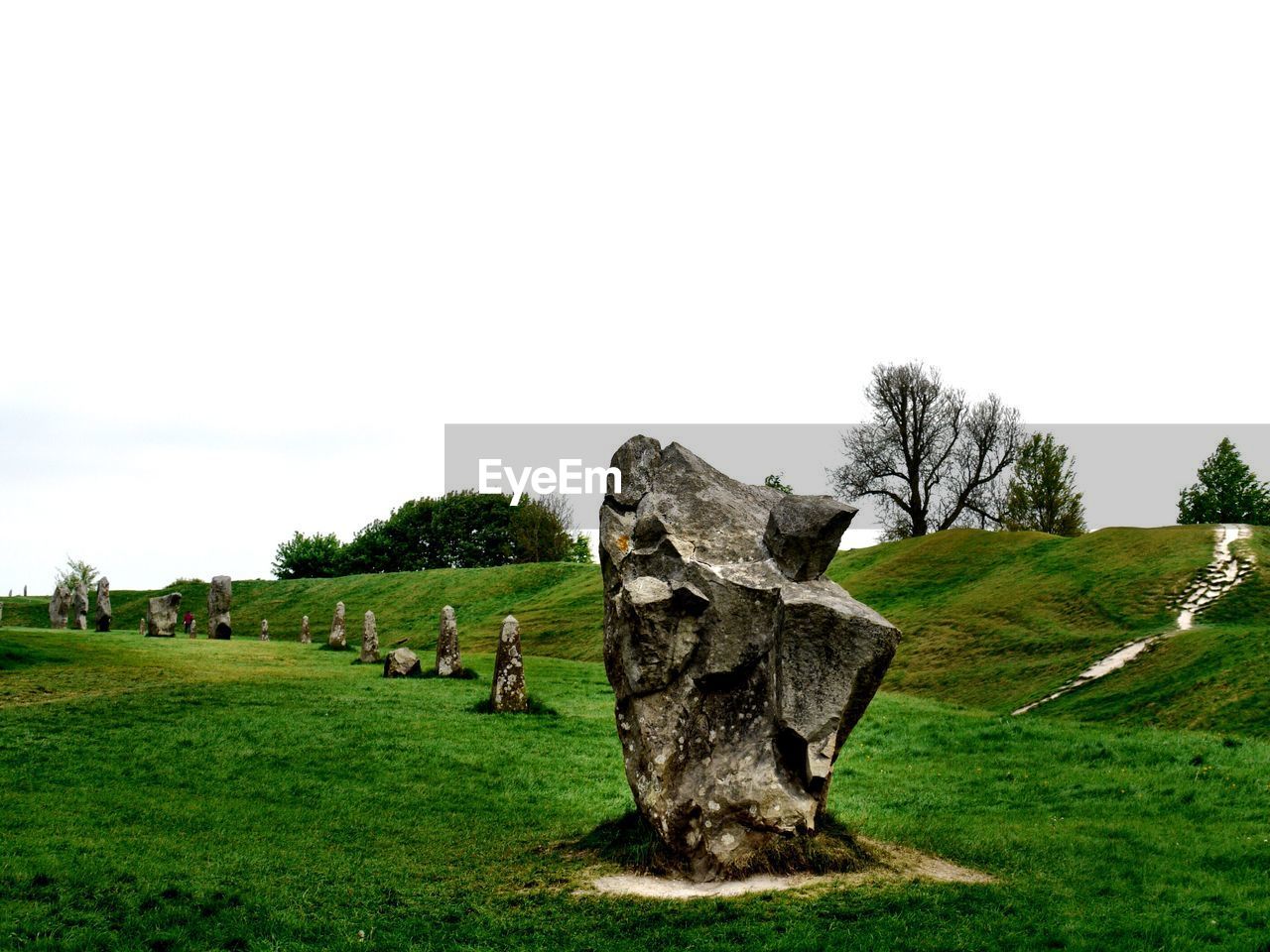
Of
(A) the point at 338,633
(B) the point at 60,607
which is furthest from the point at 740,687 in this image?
(B) the point at 60,607

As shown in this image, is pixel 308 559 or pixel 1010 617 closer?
pixel 1010 617

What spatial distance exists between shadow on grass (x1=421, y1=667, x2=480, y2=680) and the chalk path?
48.5 ft

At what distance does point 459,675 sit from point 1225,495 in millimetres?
47585

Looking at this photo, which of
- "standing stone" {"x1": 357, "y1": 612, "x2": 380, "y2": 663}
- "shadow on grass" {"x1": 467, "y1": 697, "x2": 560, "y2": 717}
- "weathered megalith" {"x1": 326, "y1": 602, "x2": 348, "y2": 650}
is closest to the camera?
"shadow on grass" {"x1": 467, "y1": 697, "x2": 560, "y2": 717}

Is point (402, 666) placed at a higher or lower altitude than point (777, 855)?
lower

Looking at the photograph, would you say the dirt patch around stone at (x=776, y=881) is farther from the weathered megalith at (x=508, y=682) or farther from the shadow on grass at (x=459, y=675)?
the shadow on grass at (x=459, y=675)

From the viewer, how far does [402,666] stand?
29.8 meters

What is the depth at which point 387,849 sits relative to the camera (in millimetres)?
12828

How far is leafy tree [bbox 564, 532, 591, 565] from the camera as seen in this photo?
93.4 metres

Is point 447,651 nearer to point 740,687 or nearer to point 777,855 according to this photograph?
point 740,687

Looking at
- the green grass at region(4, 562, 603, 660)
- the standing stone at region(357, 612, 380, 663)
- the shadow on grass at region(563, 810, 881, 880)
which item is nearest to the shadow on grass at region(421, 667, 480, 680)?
the standing stone at region(357, 612, 380, 663)

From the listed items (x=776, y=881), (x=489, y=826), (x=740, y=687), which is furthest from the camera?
(x=489, y=826)

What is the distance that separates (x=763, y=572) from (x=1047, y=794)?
24.5 feet

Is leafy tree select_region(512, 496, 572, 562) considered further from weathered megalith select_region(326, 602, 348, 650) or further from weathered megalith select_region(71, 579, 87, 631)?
weathered megalith select_region(326, 602, 348, 650)
